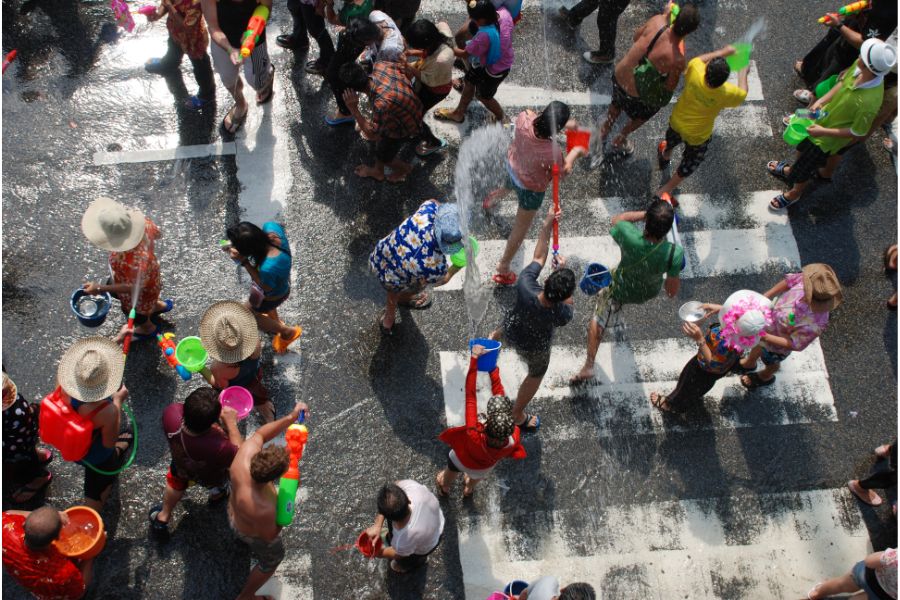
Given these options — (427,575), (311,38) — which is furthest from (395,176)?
(427,575)

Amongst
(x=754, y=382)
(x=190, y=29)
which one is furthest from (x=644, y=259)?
(x=190, y=29)

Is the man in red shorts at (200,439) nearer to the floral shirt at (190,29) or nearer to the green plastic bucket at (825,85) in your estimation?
the floral shirt at (190,29)

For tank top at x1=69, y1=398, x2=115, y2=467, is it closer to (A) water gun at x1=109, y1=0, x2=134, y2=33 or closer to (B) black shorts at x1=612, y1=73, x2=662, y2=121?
(A) water gun at x1=109, y1=0, x2=134, y2=33

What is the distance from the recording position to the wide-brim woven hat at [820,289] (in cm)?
535

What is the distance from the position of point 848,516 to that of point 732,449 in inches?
41.8

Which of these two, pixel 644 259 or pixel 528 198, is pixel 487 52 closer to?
pixel 528 198

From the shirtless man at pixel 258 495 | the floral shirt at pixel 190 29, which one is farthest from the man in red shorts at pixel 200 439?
the floral shirt at pixel 190 29

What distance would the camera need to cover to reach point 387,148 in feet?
23.4

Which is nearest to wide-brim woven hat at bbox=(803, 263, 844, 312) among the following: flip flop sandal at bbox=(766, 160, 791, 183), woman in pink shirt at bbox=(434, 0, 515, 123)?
flip flop sandal at bbox=(766, 160, 791, 183)

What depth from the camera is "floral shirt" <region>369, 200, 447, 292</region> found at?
18.5 feet

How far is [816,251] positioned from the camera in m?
7.48

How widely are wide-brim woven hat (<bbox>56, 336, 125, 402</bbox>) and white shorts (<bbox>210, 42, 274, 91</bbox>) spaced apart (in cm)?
346

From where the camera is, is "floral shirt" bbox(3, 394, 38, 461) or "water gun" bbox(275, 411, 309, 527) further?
"floral shirt" bbox(3, 394, 38, 461)

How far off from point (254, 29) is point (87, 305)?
3.01 meters
